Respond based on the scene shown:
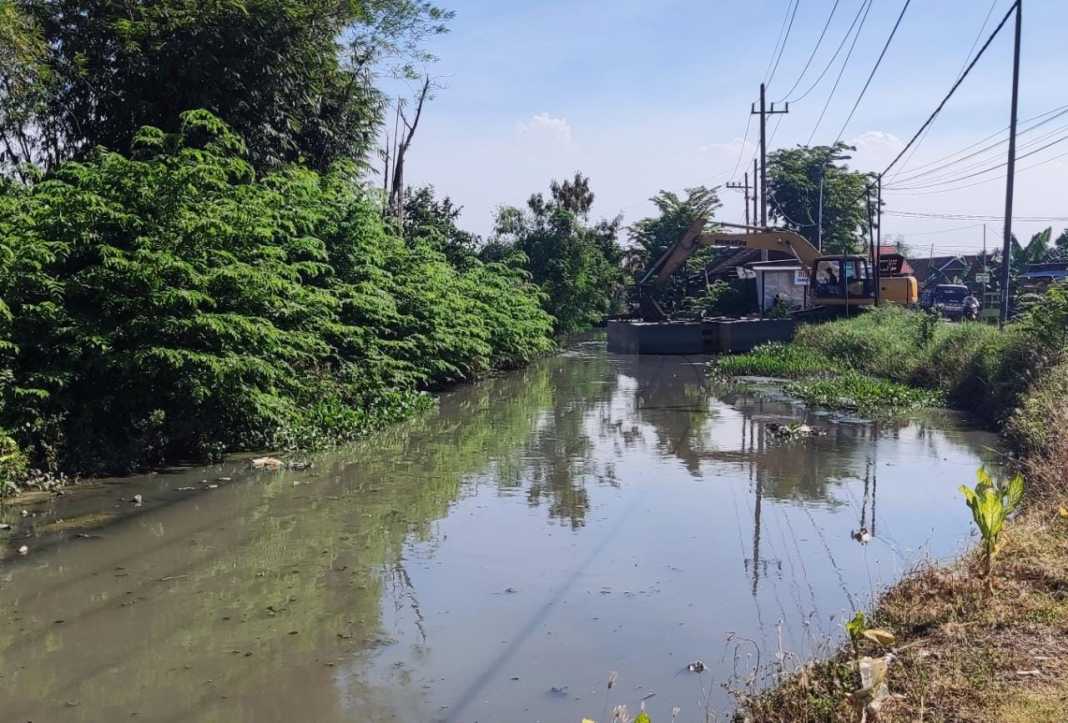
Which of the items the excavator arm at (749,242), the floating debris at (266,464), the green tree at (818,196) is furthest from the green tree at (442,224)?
the green tree at (818,196)

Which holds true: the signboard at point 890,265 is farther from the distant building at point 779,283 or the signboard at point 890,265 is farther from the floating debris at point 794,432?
the floating debris at point 794,432

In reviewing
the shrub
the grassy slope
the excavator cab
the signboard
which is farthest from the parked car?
the grassy slope

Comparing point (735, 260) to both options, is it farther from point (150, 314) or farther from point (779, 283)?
point (150, 314)

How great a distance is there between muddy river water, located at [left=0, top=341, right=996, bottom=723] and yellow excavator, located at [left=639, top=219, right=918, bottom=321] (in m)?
17.2

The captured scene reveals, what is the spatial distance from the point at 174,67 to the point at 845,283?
69.1 ft

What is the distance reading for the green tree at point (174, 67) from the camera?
18.7 metres

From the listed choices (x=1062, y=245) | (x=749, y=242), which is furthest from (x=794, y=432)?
(x=1062, y=245)

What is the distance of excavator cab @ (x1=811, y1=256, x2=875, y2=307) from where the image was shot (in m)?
31.3

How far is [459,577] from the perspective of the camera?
8.13 metres

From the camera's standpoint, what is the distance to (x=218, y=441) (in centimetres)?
1296

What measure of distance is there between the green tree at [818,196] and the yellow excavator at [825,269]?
30.5m

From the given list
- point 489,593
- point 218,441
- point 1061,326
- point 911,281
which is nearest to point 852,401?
point 1061,326

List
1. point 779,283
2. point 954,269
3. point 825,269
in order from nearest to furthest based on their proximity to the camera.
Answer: point 825,269 → point 779,283 → point 954,269

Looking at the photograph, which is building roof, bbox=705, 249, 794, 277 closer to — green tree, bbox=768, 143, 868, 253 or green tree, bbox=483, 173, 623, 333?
green tree, bbox=483, 173, 623, 333
